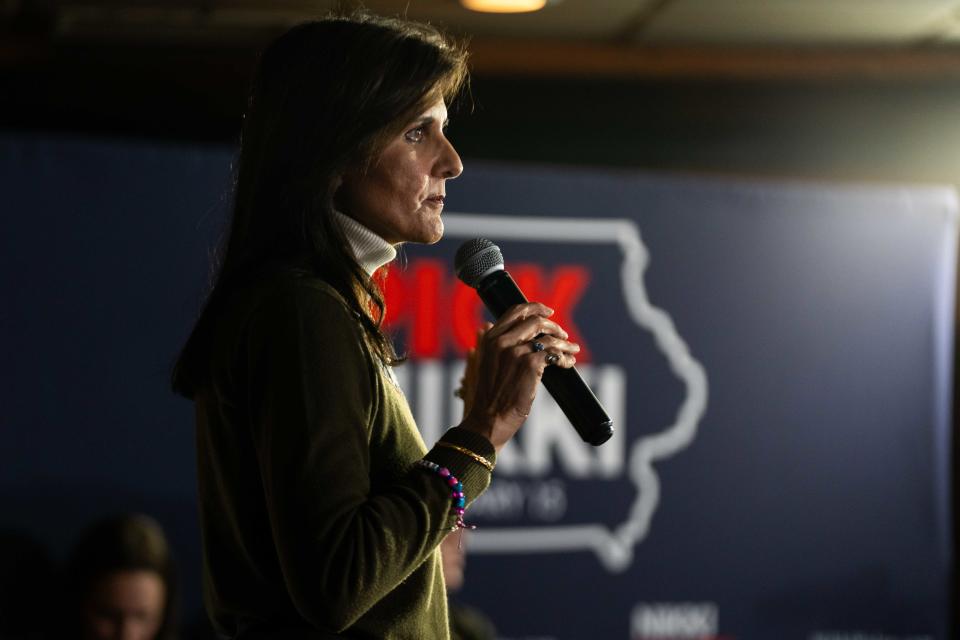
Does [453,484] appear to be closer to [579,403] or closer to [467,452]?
[467,452]

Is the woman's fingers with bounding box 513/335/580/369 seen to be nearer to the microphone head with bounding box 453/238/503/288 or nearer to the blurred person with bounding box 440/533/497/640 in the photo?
the microphone head with bounding box 453/238/503/288

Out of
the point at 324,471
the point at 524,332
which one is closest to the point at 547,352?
the point at 524,332

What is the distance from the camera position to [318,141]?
1102mm

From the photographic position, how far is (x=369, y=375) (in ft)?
3.42

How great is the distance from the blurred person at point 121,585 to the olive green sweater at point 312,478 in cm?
204

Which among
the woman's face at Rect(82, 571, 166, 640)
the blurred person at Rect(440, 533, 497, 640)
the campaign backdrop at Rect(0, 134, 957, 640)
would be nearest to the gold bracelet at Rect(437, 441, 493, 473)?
the blurred person at Rect(440, 533, 497, 640)

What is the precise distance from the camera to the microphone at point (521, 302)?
1.18 m

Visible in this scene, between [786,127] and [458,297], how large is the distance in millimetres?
1627

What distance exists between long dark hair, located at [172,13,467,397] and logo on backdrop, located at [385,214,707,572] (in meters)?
2.50

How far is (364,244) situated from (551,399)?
2.70m

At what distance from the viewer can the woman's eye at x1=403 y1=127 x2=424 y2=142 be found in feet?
3.82

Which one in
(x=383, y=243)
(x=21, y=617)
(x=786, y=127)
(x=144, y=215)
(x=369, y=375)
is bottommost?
(x=21, y=617)

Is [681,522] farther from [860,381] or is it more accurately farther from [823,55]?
[823,55]

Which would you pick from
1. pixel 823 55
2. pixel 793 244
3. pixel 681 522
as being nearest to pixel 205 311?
pixel 681 522
